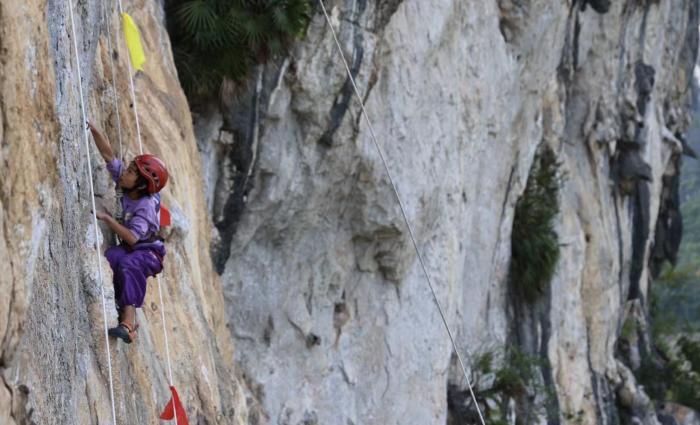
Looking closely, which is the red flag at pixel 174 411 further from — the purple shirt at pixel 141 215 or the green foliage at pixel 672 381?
the green foliage at pixel 672 381

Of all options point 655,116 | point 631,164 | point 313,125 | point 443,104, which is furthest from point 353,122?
point 655,116

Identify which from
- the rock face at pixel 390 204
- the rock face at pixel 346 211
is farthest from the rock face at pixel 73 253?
the rock face at pixel 390 204

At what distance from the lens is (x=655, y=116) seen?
24.7 m

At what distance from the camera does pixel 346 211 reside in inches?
472

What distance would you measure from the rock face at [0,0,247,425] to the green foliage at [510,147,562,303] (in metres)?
10.6

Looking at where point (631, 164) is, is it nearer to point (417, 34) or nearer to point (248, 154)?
point (417, 34)

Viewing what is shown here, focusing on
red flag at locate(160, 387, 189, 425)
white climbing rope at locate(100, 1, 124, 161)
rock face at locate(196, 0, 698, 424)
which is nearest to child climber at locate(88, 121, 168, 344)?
red flag at locate(160, 387, 189, 425)

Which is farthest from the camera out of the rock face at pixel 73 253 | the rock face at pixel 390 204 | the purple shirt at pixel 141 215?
the rock face at pixel 390 204

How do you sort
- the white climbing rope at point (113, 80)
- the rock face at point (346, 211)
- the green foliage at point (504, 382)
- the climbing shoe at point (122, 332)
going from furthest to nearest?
the green foliage at point (504, 382) < the white climbing rope at point (113, 80) < the climbing shoe at point (122, 332) < the rock face at point (346, 211)

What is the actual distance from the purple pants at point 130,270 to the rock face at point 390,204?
16.6ft

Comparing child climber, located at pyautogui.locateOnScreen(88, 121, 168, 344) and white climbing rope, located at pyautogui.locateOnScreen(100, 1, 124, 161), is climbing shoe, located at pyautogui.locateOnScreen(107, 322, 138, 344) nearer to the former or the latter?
child climber, located at pyautogui.locateOnScreen(88, 121, 168, 344)

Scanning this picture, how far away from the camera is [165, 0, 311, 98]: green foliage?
32.8 feet

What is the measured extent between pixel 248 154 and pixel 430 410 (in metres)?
4.28

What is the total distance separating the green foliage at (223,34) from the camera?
10000mm
